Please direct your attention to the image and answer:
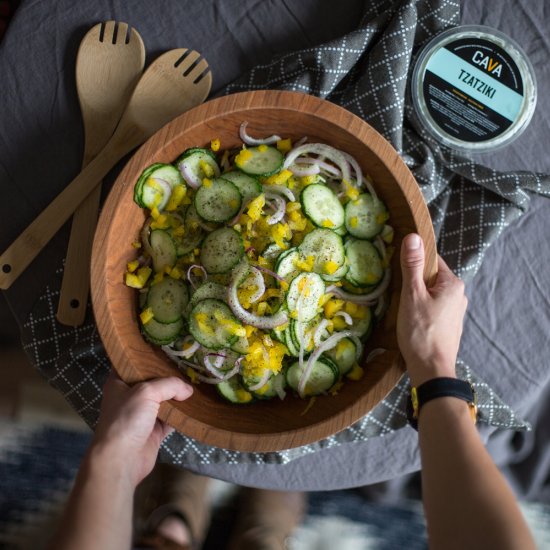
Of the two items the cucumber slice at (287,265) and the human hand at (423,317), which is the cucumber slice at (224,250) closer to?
the cucumber slice at (287,265)

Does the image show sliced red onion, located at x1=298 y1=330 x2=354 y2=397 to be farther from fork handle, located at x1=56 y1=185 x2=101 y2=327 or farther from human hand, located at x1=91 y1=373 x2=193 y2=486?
fork handle, located at x1=56 y1=185 x2=101 y2=327

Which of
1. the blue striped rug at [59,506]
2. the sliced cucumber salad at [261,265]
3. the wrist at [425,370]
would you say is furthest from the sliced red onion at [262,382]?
the blue striped rug at [59,506]

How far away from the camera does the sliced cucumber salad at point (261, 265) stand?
1.47m

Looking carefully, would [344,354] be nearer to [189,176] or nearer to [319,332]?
[319,332]

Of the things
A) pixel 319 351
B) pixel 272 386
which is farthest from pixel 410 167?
pixel 272 386

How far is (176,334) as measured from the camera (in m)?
1.54

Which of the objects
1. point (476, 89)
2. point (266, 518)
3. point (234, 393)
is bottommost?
point (266, 518)

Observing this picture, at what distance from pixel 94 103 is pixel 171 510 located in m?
1.41

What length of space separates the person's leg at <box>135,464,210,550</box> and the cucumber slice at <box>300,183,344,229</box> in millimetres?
1212

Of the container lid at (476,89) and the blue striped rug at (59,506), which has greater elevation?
the container lid at (476,89)

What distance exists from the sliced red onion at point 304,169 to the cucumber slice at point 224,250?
0.73 ft

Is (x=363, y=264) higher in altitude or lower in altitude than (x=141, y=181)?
lower

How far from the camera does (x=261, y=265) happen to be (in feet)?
4.82

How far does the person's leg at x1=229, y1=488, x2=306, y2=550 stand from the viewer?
2.25 metres
